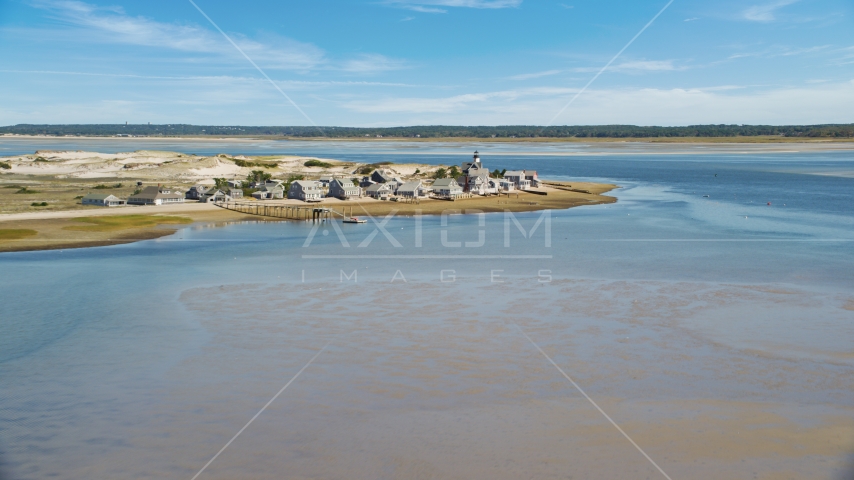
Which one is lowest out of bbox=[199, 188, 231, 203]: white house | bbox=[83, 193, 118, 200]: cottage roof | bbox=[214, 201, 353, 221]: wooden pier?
bbox=[214, 201, 353, 221]: wooden pier

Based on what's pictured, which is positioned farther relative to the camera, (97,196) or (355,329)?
(97,196)

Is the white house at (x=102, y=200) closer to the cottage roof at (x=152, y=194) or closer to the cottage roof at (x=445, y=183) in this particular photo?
the cottage roof at (x=152, y=194)

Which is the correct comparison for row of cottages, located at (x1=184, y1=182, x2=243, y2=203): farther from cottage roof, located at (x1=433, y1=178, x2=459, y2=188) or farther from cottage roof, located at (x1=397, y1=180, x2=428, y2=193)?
cottage roof, located at (x1=433, y1=178, x2=459, y2=188)

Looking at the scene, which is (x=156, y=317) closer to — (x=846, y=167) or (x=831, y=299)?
(x=831, y=299)

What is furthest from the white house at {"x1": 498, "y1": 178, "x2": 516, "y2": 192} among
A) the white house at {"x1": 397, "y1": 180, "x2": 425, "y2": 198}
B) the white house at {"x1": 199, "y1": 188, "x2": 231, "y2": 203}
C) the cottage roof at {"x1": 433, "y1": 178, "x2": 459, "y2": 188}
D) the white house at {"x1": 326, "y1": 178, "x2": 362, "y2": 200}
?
the white house at {"x1": 199, "y1": 188, "x2": 231, "y2": 203}

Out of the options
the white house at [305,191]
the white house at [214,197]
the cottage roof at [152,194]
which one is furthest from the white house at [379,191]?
the cottage roof at [152,194]

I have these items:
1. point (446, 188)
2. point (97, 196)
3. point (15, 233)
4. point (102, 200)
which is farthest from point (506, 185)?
point (15, 233)

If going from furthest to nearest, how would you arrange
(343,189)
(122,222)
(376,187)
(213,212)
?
(376,187)
(343,189)
(213,212)
(122,222)

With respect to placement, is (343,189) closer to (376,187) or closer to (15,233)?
(376,187)
